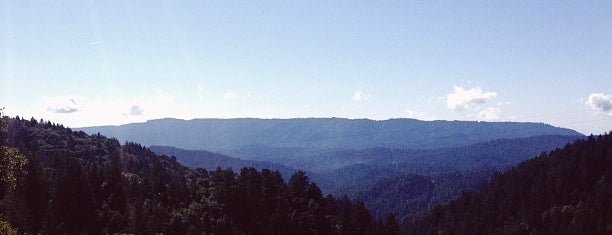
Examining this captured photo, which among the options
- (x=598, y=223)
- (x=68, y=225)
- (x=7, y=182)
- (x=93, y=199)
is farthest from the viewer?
(x=598, y=223)

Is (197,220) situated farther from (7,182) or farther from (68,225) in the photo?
(7,182)

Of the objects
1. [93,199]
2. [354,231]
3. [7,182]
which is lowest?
[354,231]

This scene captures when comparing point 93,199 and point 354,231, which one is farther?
point 354,231

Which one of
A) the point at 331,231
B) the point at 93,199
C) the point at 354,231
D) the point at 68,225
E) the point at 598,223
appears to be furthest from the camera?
the point at 598,223

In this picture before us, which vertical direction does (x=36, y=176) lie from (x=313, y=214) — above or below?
above

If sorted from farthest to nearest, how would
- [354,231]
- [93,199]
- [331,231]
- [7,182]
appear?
[354,231] → [331,231] → [93,199] → [7,182]

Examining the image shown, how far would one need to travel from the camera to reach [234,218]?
11106 centimetres

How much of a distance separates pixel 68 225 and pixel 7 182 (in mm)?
90669

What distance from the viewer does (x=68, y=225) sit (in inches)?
4053

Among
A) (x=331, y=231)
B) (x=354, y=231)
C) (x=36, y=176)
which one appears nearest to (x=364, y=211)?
(x=354, y=231)

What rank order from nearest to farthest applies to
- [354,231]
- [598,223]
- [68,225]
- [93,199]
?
[68,225], [93,199], [354,231], [598,223]

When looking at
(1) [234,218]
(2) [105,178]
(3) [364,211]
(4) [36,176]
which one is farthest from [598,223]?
(4) [36,176]

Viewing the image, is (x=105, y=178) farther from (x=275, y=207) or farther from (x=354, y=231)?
(x=354, y=231)

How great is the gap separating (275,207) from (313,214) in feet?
28.8
